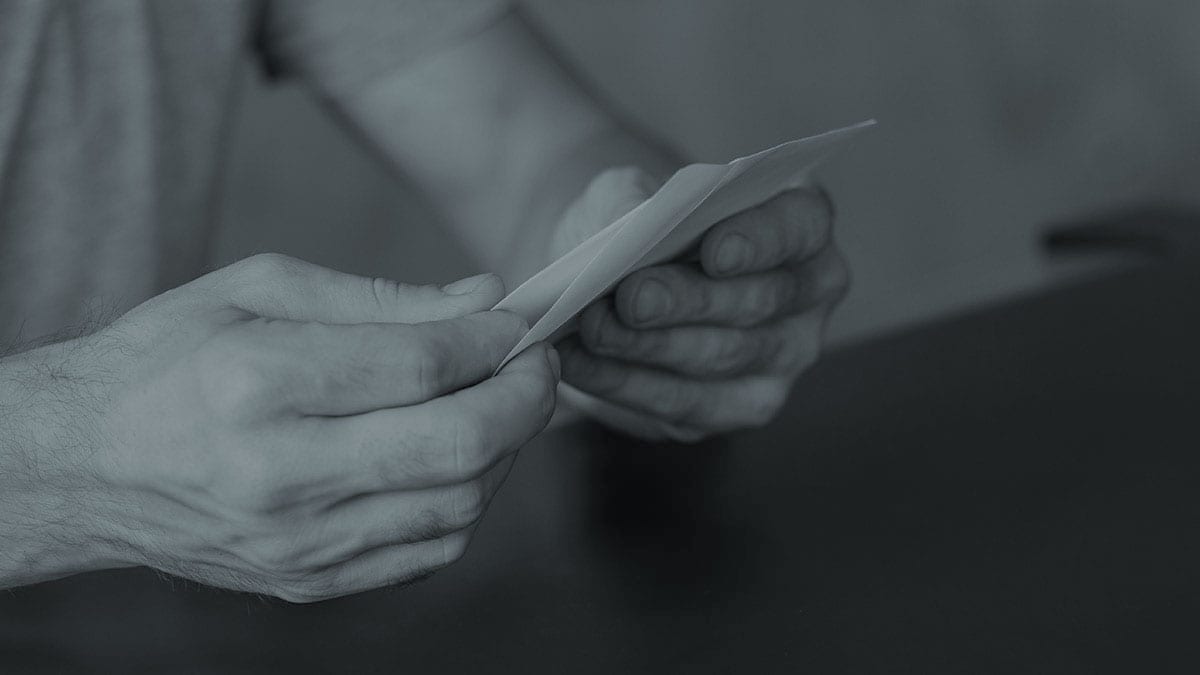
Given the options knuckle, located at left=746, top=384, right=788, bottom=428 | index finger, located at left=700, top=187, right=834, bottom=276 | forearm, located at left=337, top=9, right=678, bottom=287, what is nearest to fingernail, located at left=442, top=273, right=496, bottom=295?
index finger, located at left=700, top=187, right=834, bottom=276

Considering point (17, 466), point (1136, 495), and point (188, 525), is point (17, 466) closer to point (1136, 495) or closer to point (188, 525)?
point (188, 525)

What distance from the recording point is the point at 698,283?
0.85 metres

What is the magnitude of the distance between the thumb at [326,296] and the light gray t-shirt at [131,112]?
502 mm

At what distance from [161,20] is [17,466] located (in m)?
0.61

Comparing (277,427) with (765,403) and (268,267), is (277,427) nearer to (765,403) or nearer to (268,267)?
(268,267)

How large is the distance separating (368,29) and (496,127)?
146mm

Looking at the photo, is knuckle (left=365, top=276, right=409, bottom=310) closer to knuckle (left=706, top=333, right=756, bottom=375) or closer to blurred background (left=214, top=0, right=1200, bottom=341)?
knuckle (left=706, top=333, right=756, bottom=375)

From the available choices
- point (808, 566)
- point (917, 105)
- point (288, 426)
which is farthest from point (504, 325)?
point (917, 105)

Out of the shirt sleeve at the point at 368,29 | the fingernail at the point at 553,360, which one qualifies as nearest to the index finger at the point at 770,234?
the fingernail at the point at 553,360

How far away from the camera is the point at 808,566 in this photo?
706mm

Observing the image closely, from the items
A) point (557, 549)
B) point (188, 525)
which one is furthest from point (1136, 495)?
point (188, 525)

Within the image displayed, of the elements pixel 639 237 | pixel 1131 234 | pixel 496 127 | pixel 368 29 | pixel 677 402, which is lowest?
pixel 1131 234

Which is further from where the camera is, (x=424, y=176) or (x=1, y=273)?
(x=424, y=176)

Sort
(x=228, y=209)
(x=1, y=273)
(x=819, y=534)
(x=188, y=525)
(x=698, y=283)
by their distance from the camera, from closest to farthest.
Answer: (x=188, y=525) → (x=819, y=534) → (x=698, y=283) → (x=1, y=273) → (x=228, y=209)
